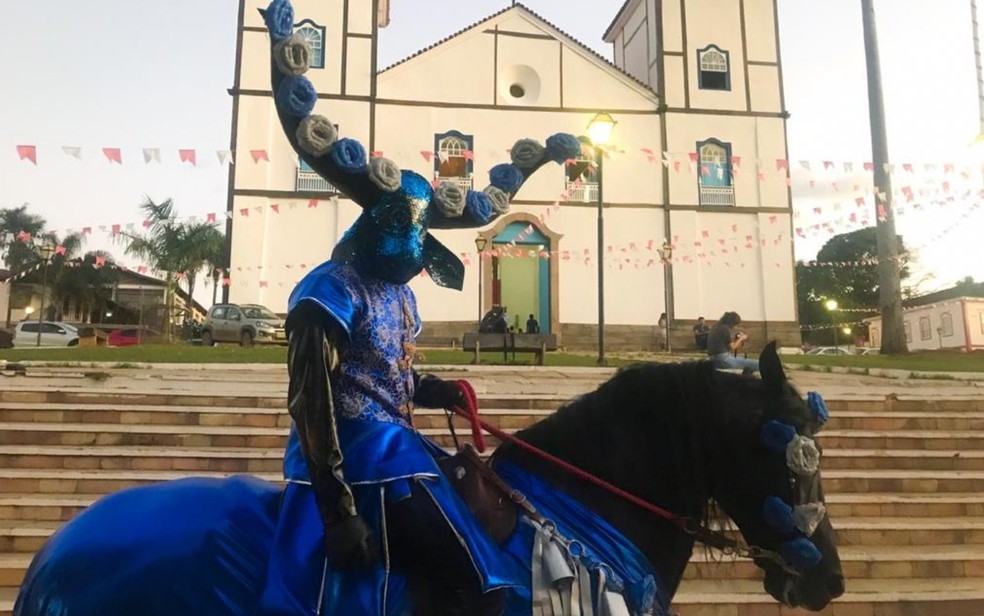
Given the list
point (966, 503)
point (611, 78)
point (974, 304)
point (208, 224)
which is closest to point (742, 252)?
point (611, 78)

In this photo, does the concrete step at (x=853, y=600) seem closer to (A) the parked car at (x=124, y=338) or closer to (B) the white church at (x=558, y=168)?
(B) the white church at (x=558, y=168)

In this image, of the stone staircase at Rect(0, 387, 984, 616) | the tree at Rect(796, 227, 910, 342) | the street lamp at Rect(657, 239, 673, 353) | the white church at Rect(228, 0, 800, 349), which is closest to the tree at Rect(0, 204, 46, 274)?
the white church at Rect(228, 0, 800, 349)

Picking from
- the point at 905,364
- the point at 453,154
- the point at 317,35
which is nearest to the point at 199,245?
the point at 317,35

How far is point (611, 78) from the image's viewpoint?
80.8ft

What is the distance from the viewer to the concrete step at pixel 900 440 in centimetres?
695

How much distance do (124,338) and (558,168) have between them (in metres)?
17.5

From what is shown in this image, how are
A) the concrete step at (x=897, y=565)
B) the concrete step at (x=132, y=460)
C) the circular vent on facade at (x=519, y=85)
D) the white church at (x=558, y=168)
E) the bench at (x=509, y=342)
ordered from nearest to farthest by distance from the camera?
the concrete step at (x=897, y=565) → the concrete step at (x=132, y=460) → the bench at (x=509, y=342) → the white church at (x=558, y=168) → the circular vent on facade at (x=519, y=85)

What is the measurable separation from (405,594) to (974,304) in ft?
123

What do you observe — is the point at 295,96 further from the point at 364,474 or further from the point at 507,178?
the point at 364,474

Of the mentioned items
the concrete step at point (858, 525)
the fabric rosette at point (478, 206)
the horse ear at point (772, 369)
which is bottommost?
the concrete step at point (858, 525)

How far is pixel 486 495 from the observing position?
1.97m

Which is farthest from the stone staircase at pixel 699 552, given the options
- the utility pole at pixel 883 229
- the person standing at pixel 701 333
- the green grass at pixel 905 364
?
the person standing at pixel 701 333

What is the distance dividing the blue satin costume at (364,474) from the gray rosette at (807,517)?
0.88 m

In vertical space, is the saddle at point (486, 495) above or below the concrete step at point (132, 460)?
above
